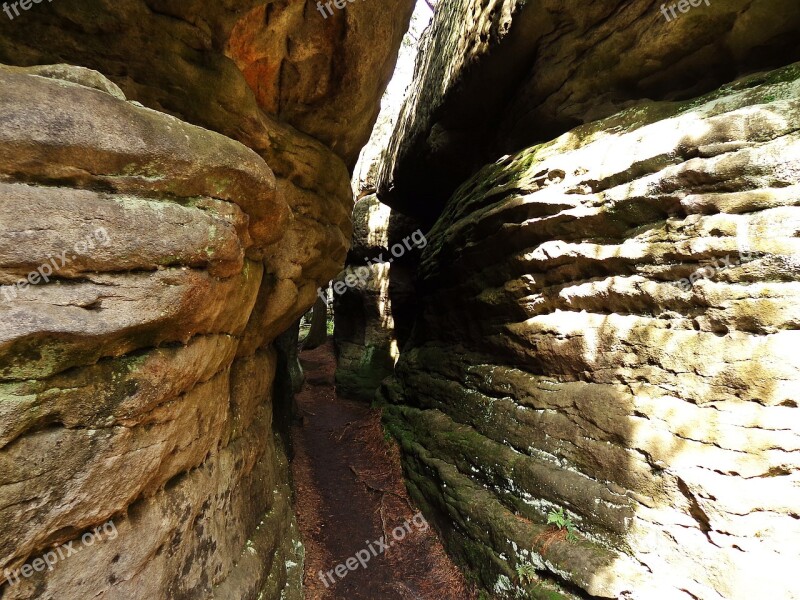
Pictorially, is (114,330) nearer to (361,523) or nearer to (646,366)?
(646,366)

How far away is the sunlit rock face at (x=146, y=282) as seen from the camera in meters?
2.59

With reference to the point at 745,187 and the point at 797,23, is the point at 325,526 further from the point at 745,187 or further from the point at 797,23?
the point at 797,23

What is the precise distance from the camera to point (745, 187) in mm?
4324

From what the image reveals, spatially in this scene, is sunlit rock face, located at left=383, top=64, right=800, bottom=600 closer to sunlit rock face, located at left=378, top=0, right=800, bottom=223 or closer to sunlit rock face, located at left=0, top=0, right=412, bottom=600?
sunlit rock face, located at left=378, top=0, right=800, bottom=223

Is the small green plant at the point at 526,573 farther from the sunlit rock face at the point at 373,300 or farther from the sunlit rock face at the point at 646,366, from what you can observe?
the sunlit rock face at the point at 373,300

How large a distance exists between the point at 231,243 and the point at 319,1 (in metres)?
4.16

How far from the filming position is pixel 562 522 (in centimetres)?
490

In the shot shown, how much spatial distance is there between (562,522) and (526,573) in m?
0.80

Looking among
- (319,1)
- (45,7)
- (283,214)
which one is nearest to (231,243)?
(283,214)

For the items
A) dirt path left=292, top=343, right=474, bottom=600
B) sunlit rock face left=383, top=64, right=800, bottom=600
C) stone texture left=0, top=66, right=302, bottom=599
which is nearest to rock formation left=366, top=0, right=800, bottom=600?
sunlit rock face left=383, top=64, right=800, bottom=600

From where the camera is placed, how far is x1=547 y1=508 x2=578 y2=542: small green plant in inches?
187

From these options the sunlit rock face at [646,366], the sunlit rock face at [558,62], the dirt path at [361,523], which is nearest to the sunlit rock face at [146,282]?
the dirt path at [361,523]

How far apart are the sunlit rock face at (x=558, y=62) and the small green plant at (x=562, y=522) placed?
6.29m

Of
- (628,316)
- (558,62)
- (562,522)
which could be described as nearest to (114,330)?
(562,522)
